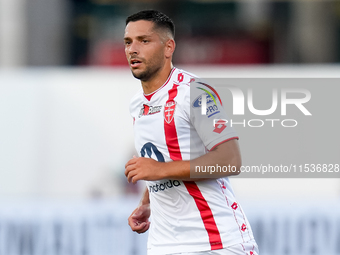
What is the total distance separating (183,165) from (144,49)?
2.30 ft

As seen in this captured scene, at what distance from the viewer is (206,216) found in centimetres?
307

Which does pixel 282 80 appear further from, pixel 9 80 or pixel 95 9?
pixel 95 9

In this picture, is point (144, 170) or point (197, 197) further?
point (197, 197)

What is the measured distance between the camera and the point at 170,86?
3168 millimetres

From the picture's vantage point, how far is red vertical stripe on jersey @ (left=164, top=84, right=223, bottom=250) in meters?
3.04

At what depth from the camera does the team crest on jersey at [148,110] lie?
3158 mm

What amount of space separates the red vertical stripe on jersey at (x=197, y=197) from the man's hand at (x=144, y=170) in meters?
0.20

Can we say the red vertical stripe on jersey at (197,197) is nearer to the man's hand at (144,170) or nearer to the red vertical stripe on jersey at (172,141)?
the red vertical stripe on jersey at (172,141)

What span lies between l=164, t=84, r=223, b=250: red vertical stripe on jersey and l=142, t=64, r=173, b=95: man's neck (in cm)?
15

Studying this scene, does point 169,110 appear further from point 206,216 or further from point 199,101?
point 206,216

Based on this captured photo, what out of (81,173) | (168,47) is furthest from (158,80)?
(81,173)

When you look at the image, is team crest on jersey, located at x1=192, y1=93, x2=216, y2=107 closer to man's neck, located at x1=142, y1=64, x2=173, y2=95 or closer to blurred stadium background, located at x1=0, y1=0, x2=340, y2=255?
man's neck, located at x1=142, y1=64, x2=173, y2=95

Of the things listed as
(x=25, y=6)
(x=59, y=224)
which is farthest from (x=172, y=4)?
(x=59, y=224)

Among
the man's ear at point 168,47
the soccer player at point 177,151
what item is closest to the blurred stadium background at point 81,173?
the soccer player at point 177,151
